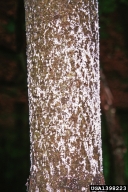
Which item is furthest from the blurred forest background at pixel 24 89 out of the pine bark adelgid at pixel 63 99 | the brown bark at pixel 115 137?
the pine bark adelgid at pixel 63 99

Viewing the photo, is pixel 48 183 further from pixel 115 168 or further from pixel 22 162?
pixel 22 162

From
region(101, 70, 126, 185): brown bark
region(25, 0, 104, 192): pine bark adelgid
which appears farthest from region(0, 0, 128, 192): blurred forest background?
region(25, 0, 104, 192): pine bark adelgid

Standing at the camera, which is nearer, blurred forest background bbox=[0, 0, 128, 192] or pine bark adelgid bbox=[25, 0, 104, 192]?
pine bark adelgid bbox=[25, 0, 104, 192]

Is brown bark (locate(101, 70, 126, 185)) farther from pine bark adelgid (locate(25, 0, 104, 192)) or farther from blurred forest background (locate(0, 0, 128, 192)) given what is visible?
pine bark adelgid (locate(25, 0, 104, 192))

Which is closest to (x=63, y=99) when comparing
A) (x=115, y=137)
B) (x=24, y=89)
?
(x=115, y=137)

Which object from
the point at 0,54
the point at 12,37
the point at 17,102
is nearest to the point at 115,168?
the point at 12,37

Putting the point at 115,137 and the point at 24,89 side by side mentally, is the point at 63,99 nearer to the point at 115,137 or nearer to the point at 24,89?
the point at 115,137
